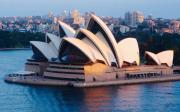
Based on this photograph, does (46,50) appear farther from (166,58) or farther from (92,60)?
(166,58)

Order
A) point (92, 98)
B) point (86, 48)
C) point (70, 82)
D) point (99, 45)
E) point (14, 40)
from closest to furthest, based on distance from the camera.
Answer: point (92, 98)
point (70, 82)
point (86, 48)
point (99, 45)
point (14, 40)

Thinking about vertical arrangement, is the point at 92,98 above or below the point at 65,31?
below

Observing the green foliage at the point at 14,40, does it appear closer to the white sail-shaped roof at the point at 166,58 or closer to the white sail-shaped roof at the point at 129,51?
the white sail-shaped roof at the point at 166,58

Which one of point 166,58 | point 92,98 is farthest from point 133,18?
point 92,98

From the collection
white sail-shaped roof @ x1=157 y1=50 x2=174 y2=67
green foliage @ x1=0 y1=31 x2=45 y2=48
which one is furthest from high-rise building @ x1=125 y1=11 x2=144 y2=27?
white sail-shaped roof @ x1=157 y1=50 x2=174 y2=67

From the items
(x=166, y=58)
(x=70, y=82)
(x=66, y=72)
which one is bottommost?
(x=70, y=82)

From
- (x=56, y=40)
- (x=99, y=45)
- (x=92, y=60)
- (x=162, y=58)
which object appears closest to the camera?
(x=92, y=60)

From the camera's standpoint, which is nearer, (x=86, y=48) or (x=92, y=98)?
(x=92, y=98)
